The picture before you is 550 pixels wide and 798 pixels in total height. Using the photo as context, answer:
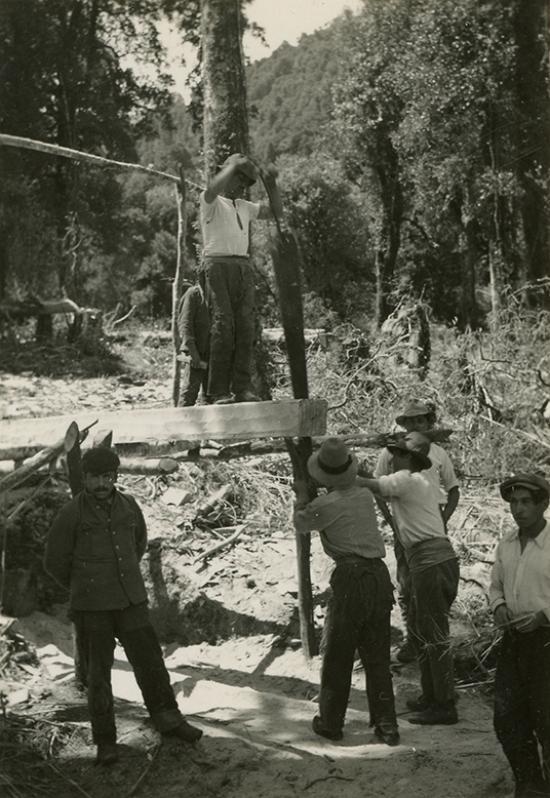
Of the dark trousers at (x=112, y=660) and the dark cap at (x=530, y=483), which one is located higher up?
the dark cap at (x=530, y=483)

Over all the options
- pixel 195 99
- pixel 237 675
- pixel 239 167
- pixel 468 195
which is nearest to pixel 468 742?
pixel 237 675

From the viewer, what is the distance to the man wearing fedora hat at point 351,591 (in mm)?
4957

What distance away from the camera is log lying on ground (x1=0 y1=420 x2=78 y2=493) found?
507cm

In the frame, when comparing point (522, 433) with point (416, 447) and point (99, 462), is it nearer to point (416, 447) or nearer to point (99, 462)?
point (416, 447)

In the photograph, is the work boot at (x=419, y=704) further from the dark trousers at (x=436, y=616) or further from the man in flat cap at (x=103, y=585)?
the man in flat cap at (x=103, y=585)

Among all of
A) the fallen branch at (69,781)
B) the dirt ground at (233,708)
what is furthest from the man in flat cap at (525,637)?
the fallen branch at (69,781)

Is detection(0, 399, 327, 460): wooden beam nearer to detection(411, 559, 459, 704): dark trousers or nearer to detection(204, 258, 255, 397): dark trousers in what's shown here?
detection(204, 258, 255, 397): dark trousers

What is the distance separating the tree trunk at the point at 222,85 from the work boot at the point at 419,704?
4.92 meters

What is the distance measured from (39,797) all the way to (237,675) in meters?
2.50

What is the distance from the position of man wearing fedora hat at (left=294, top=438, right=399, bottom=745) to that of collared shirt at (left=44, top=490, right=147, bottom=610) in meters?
1.03

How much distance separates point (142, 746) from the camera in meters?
4.88

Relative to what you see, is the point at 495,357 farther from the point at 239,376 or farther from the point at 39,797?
the point at 39,797

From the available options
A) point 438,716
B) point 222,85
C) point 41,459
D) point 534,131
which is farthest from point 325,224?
point 438,716

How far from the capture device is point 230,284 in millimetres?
6496
